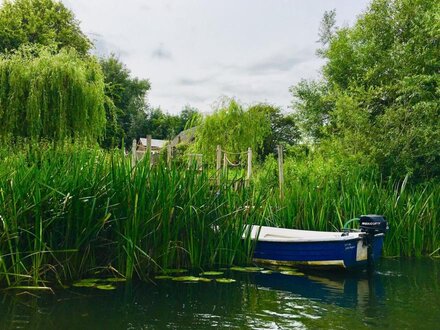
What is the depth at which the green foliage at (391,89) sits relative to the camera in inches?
468

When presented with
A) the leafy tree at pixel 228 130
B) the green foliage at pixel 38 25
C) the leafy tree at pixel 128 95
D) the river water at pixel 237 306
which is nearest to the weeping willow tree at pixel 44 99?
the leafy tree at pixel 228 130

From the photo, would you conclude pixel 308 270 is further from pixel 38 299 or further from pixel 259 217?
pixel 38 299

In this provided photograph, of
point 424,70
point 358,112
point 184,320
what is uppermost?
point 424,70

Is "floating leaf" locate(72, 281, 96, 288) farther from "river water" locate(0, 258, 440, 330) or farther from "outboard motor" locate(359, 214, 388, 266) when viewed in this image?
"outboard motor" locate(359, 214, 388, 266)

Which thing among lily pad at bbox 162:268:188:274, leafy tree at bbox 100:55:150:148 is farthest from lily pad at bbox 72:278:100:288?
leafy tree at bbox 100:55:150:148

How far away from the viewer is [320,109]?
1920 centimetres

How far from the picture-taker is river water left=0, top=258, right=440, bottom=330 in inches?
206

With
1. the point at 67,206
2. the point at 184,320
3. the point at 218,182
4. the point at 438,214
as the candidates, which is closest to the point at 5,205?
the point at 67,206

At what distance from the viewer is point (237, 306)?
6.06 m

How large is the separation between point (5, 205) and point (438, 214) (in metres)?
8.30

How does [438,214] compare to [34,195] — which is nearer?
[34,195]

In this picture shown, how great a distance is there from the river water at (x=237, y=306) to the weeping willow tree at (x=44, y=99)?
9244 millimetres

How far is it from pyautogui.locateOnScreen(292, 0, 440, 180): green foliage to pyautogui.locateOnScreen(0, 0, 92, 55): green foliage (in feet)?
57.7

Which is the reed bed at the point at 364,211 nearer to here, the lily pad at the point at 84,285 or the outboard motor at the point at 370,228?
the outboard motor at the point at 370,228
